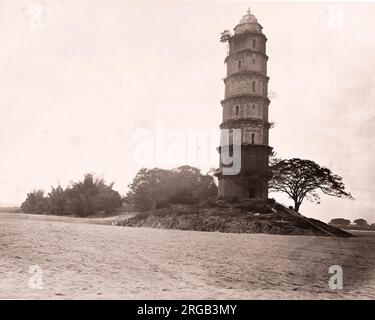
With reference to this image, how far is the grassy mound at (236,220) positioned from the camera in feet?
84.4

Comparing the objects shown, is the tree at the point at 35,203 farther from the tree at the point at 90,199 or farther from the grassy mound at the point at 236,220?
the grassy mound at the point at 236,220

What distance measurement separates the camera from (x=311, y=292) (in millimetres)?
9578

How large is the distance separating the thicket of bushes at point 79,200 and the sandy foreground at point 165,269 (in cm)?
2863

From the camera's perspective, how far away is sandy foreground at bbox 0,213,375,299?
8.99m

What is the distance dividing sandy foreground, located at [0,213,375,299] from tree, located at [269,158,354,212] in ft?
58.9

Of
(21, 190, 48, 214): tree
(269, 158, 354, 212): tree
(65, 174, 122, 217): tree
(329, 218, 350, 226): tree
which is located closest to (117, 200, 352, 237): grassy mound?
(269, 158, 354, 212): tree

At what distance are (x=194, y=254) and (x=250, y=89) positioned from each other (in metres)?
26.4

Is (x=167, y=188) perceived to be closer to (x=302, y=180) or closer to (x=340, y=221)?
(x=302, y=180)

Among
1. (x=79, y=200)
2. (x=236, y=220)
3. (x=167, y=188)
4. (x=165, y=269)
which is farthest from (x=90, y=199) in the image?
(x=165, y=269)

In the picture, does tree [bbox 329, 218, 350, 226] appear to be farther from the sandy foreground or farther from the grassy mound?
the sandy foreground

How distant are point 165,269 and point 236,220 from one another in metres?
16.9

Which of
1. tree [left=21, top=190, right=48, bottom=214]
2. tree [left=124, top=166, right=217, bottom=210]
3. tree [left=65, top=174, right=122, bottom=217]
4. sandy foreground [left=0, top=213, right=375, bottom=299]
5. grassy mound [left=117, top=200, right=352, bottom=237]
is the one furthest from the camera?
tree [left=21, top=190, right=48, bottom=214]

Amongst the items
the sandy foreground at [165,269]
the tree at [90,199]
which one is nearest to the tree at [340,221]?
the tree at [90,199]

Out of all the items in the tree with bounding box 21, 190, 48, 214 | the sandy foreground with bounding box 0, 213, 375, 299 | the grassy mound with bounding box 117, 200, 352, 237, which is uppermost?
the tree with bounding box 21, 190, 48, 214
